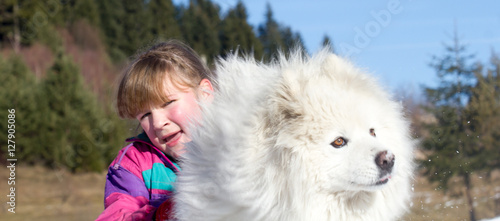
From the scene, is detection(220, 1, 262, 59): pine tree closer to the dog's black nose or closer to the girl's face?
the girl's face

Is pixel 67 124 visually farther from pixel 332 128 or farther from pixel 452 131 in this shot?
pixel 332 128

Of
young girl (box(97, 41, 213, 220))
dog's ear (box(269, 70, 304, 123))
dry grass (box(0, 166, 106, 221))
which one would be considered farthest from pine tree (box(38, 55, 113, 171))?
dog's ear (box(269, 70, 304, 123))

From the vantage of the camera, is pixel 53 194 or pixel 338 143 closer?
pixel 338 143

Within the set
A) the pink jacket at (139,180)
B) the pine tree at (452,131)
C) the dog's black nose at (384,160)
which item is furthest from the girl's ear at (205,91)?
the pine tree at (452,131)

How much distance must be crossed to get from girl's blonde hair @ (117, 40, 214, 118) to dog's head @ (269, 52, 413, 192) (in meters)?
0.79

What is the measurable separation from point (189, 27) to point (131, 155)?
43401mm

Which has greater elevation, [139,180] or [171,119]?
[171,119]

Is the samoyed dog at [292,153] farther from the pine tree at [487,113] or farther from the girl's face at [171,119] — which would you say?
the pine tree at [487,113]

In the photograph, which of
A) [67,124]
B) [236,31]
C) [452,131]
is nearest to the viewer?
[452,131]

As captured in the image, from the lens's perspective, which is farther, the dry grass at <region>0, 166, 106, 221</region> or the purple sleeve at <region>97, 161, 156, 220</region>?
the dry grass at <region>0, 166, 106, 221</region>

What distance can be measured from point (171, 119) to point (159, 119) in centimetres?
7

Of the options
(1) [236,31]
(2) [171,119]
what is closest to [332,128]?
(2) [171,119]

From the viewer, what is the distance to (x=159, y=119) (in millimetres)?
2715

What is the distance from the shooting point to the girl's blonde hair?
2.76 metres
